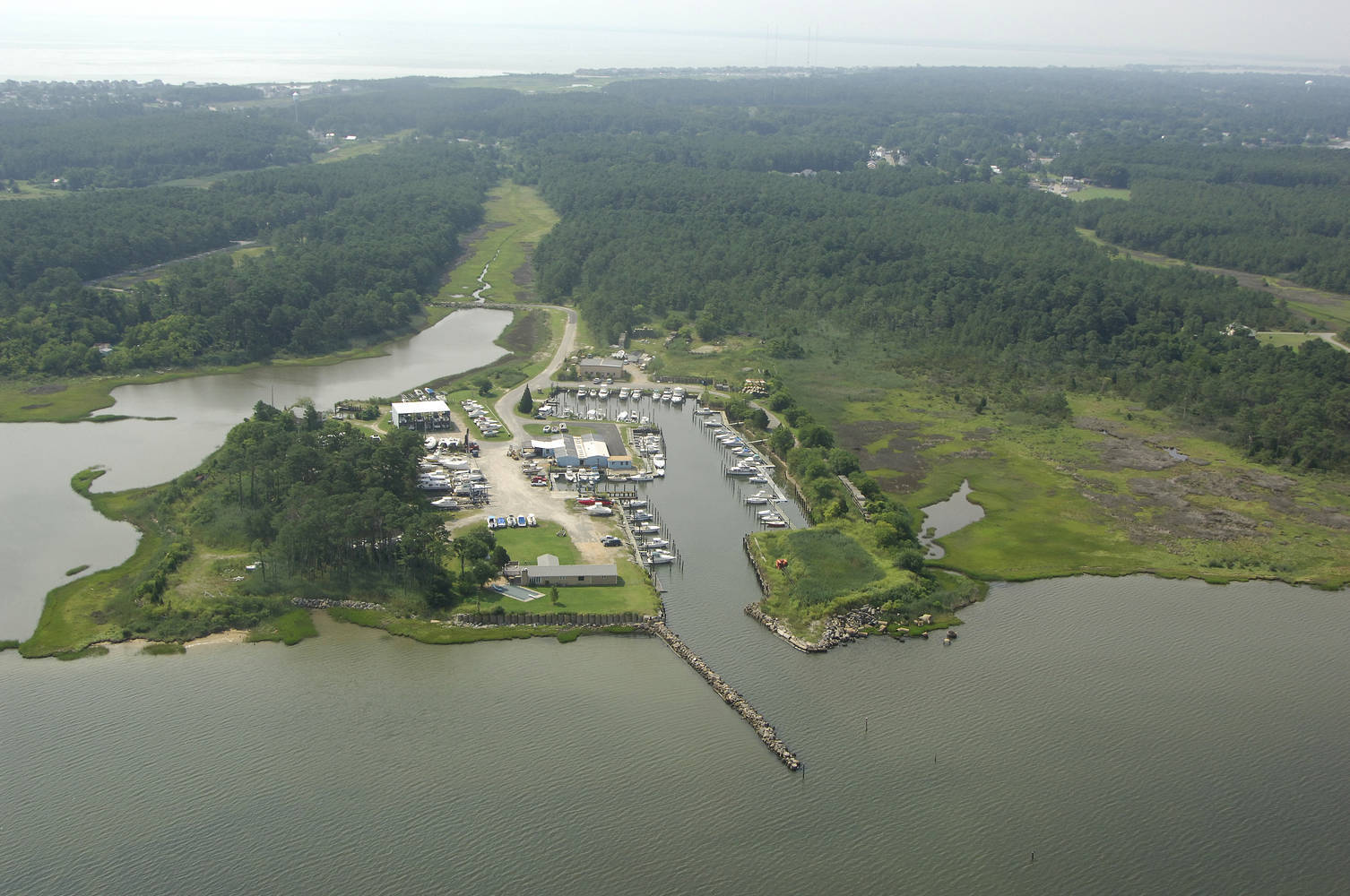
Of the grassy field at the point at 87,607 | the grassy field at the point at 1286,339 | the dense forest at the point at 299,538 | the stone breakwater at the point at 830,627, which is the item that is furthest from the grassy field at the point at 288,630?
the grassy field at the point at 1286,339

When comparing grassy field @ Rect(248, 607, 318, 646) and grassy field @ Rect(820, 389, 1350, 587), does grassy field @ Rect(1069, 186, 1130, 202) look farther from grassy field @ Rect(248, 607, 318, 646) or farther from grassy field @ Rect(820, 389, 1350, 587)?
grassy field @ Rect(248, 607, 318, 646)

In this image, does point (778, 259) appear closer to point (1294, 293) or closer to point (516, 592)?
point (1294, 293)

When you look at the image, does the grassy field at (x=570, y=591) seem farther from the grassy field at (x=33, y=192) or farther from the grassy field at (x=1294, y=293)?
the grassy field at (x=33, y=192)

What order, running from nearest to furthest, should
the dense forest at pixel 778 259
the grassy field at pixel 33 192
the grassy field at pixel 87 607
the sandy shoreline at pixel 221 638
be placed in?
1. the grassy field at pixel 87 607
2. the sandy shoreline at pixel 221 638
3. the dense forest at pixel 778 259
4. the grassy field at pixel 33 192

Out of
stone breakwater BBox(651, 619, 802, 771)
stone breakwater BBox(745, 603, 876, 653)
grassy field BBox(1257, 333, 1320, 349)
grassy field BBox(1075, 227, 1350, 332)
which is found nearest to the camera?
stone breakwater BBox(651, 619, 802, 771)

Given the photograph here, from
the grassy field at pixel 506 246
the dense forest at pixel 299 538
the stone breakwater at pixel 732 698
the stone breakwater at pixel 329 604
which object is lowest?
the grassy field at pixel 506 246

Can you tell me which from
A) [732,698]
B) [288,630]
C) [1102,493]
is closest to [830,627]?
A: [732,698]

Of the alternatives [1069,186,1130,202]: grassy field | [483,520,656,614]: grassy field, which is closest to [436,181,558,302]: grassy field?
[483,520,656,614]: grassy field
